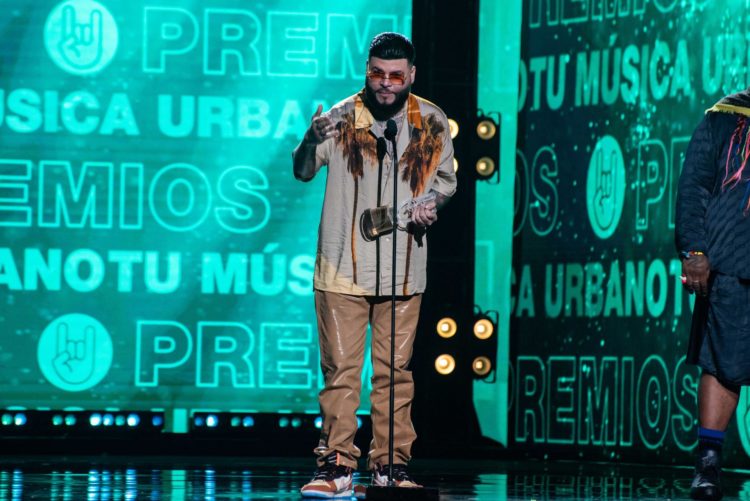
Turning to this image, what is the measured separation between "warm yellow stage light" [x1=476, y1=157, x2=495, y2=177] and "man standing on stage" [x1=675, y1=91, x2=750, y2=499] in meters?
2.96

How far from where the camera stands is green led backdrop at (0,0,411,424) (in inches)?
298

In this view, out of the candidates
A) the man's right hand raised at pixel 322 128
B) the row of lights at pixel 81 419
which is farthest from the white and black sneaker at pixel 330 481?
the row of lights at pixel 81 419

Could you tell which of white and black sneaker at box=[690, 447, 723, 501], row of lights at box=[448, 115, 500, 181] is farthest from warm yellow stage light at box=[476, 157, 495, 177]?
white and black sneaker at box=[690, 447, 723, 501]

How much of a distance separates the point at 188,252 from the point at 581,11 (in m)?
2.38

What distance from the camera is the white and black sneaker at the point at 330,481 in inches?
191

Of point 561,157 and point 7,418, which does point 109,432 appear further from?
point 561,157

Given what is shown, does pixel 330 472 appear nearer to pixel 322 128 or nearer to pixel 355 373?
pixel 355 373

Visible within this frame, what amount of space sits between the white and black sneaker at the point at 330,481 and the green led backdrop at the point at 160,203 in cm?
278

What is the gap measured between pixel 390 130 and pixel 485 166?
3.34 metres

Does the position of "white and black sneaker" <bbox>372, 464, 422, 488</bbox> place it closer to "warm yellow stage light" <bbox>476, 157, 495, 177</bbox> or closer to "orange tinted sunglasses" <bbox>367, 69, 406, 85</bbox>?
"orange tinted sunglasses" <bbox>367, 69, 406, 85</bbox>

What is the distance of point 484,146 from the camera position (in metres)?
7.96

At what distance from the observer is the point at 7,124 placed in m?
7.57

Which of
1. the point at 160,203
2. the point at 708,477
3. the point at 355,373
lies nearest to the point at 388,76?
the point at 355,373

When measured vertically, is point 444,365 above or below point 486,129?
below
